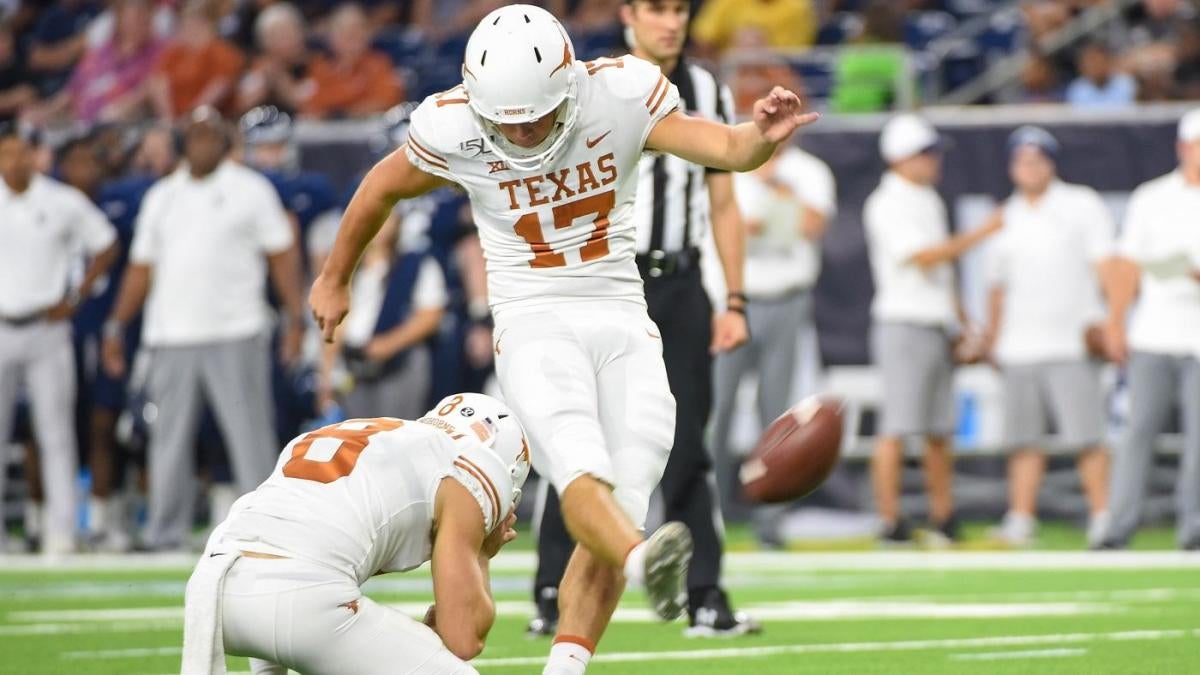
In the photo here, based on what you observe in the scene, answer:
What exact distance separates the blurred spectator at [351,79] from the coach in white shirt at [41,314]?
343cm

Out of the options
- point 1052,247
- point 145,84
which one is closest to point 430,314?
point 1052,247

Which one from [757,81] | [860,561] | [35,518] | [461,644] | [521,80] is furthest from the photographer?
[757,81]

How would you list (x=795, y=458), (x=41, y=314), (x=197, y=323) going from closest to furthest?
1. (x=795, y=458)
2. (x=197, y=323)
3. (x=41, y=314)

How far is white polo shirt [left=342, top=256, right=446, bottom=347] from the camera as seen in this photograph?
11039 millimetres

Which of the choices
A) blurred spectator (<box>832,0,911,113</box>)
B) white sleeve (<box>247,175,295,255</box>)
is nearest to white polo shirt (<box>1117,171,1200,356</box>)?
blurred spectator (<box>832,0,911,113</box>)

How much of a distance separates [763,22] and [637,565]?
10030 mm

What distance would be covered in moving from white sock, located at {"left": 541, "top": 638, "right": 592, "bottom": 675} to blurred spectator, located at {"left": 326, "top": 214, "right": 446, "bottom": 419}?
605cm

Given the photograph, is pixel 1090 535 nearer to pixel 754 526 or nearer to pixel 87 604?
pixel 754 526

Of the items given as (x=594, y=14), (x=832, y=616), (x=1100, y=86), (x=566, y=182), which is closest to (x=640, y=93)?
(x=566, y=182)

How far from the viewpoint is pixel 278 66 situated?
1474 centimetres

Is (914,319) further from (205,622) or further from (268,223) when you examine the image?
(205,622)

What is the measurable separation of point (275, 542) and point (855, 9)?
1187 centimetres

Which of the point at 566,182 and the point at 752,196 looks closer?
the point at 566,182

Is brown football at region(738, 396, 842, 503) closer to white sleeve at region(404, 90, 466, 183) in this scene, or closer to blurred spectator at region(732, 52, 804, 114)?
white sleeve at region(404, 90, 466, 183)
